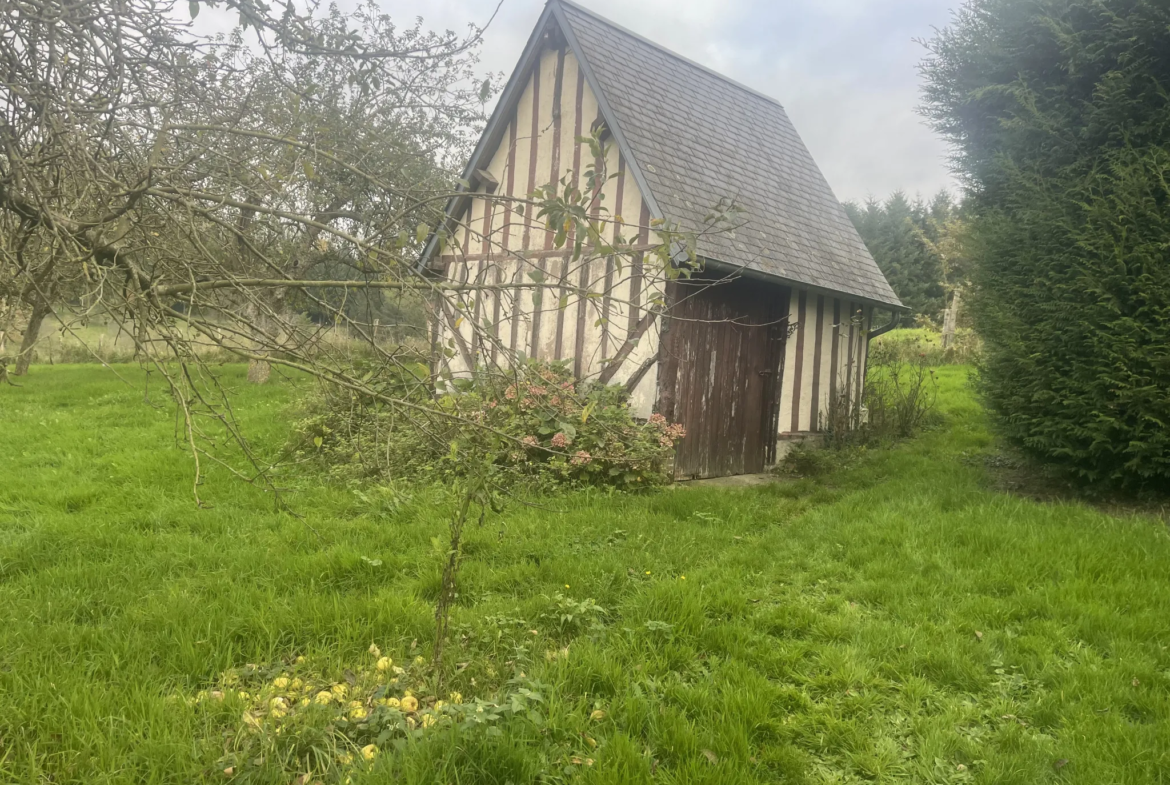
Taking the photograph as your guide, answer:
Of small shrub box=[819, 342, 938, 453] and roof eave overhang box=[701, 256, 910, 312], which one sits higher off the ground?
roof eave overhang box=[701, 256, 910, 312]

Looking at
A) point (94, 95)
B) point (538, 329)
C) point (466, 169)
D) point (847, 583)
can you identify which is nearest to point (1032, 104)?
point (847, 583)

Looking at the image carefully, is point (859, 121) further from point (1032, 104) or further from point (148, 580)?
point (148, 580)

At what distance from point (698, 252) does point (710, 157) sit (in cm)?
266

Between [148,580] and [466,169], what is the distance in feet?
20.0

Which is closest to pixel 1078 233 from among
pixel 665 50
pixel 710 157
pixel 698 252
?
pixel 698 252

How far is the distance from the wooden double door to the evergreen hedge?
2330 millimetres

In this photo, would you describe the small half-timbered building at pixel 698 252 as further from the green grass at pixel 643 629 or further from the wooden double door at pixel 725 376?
the green grass at pixel 643 629

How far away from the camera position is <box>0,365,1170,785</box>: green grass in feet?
8.31

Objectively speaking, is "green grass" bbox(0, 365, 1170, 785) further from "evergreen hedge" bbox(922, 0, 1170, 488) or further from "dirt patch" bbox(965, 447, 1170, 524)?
"evergreen hedge" bbox(922, 0, 1170, 488)

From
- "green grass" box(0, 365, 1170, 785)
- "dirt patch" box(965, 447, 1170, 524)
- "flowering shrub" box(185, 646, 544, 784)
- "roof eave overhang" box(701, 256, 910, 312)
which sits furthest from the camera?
"roof eave overhang" box(701, 256, 910, 312)

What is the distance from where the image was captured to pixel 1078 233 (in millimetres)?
5641

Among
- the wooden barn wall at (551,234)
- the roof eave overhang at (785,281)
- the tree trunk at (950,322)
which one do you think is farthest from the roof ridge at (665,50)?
the tree trunk at (950,322)

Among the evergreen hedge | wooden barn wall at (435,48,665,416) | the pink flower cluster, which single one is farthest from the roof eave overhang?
the evergreen hedge

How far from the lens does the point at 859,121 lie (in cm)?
1834
